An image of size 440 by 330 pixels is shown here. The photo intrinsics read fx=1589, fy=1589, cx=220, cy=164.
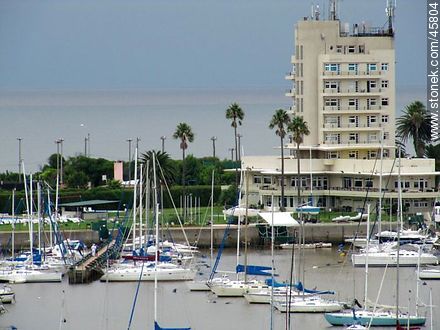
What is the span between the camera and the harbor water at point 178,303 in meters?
61.0

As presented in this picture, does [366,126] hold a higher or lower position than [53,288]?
higher

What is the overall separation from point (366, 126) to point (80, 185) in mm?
22174

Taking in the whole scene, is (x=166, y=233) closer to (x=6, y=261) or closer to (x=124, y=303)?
(x=6, y=261)

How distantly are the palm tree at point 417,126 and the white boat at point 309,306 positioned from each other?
45.1 m

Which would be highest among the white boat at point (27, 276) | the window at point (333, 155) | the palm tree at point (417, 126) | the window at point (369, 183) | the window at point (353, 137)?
the palm tree at point (417, 126)

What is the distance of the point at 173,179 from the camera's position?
336 ft

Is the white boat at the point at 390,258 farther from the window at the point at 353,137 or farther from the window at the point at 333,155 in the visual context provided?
the window at the point at 353,137

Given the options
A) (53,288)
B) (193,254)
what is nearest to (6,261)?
(53,288)

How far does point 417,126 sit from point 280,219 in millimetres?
19913

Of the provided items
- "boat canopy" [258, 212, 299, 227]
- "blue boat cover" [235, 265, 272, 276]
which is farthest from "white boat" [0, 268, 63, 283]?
"boat canopy" [258, 212, 299, 227]

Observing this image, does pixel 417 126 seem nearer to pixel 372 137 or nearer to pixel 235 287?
pixel 372 137

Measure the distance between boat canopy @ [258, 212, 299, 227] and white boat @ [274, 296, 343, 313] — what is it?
2432 cm

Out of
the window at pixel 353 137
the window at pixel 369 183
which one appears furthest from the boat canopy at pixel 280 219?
the window at pixel 353 137

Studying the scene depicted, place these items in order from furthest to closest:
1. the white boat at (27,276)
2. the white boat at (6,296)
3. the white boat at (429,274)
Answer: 1. the white boat at (27,276)
2. the white boat at (429,274)
3. the white boat at (6,296)
